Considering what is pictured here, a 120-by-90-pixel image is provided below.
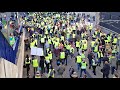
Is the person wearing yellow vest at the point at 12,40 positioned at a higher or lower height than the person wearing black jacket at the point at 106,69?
higher

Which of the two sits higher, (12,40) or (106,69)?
(12,40)

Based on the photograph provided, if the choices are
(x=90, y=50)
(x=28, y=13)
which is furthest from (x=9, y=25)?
(x=90, y=50)

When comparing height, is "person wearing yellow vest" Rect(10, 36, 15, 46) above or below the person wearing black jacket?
above

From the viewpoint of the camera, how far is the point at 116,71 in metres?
14.9
